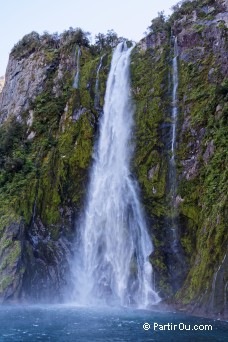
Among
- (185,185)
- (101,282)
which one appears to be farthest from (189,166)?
(101,282)

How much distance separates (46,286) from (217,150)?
11723mm

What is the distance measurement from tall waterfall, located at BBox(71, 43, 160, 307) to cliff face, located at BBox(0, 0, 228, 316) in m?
0.62

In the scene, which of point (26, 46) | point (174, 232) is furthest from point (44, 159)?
point (26, 46)

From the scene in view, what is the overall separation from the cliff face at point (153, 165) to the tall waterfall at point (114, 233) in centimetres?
62

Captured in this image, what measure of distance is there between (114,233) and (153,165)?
4.63 meters

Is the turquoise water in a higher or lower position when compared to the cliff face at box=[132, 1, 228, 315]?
lower

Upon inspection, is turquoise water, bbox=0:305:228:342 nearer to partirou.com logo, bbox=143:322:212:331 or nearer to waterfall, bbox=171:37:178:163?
partirou.com logo, bbox=143:322:212:331

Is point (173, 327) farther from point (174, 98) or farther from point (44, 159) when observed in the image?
point (44, 159)

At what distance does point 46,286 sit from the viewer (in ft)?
75.7

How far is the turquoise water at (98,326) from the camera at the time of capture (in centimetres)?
1265

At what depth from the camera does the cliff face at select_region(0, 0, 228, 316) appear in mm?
20391

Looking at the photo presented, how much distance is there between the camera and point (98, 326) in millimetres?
14516

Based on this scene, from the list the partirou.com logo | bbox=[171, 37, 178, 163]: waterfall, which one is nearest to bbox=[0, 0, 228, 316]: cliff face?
bbox=[171, 37, 178, 163]: waterfall

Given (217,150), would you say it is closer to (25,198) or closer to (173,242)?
(173,242)
